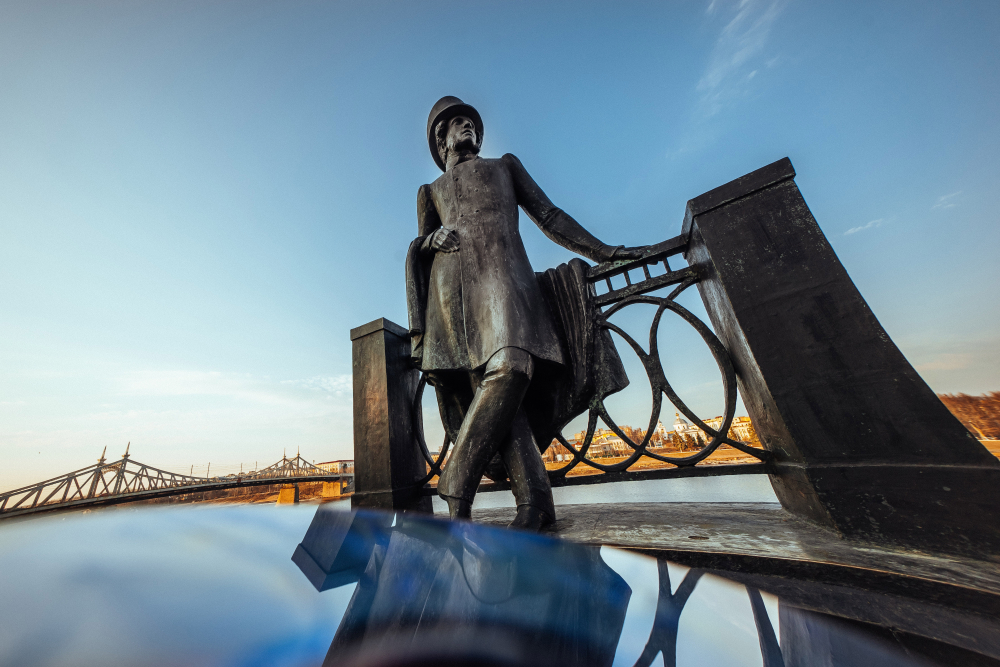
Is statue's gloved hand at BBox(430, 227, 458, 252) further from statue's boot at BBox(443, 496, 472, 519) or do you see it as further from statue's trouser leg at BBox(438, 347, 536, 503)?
statue's boot at BBox(443, 496, 472, 519)

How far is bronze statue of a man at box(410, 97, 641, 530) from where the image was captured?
4.68 ft

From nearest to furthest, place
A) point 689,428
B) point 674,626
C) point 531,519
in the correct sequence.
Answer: point 674,626 → point 531,519 → point 689,428

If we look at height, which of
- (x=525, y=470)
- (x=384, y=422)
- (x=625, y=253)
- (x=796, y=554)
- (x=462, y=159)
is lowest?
(x=796, y=554)

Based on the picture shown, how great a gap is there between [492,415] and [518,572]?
2.21ft

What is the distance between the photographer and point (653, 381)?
1.72m

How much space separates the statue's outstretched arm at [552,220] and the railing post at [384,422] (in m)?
1.26

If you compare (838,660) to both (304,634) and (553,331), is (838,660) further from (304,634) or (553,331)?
(553,331)

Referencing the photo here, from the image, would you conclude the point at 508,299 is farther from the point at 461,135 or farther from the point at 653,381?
the point at 461,135

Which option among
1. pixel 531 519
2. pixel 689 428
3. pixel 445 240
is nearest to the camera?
pixel 531 519

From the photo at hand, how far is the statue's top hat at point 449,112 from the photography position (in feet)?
7.22

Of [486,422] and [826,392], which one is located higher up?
[486,422]

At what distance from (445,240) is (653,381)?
131cm

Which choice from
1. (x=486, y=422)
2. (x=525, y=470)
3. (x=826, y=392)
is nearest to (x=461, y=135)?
(x=486, y=422)

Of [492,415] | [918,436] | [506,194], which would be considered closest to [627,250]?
[506,194]
